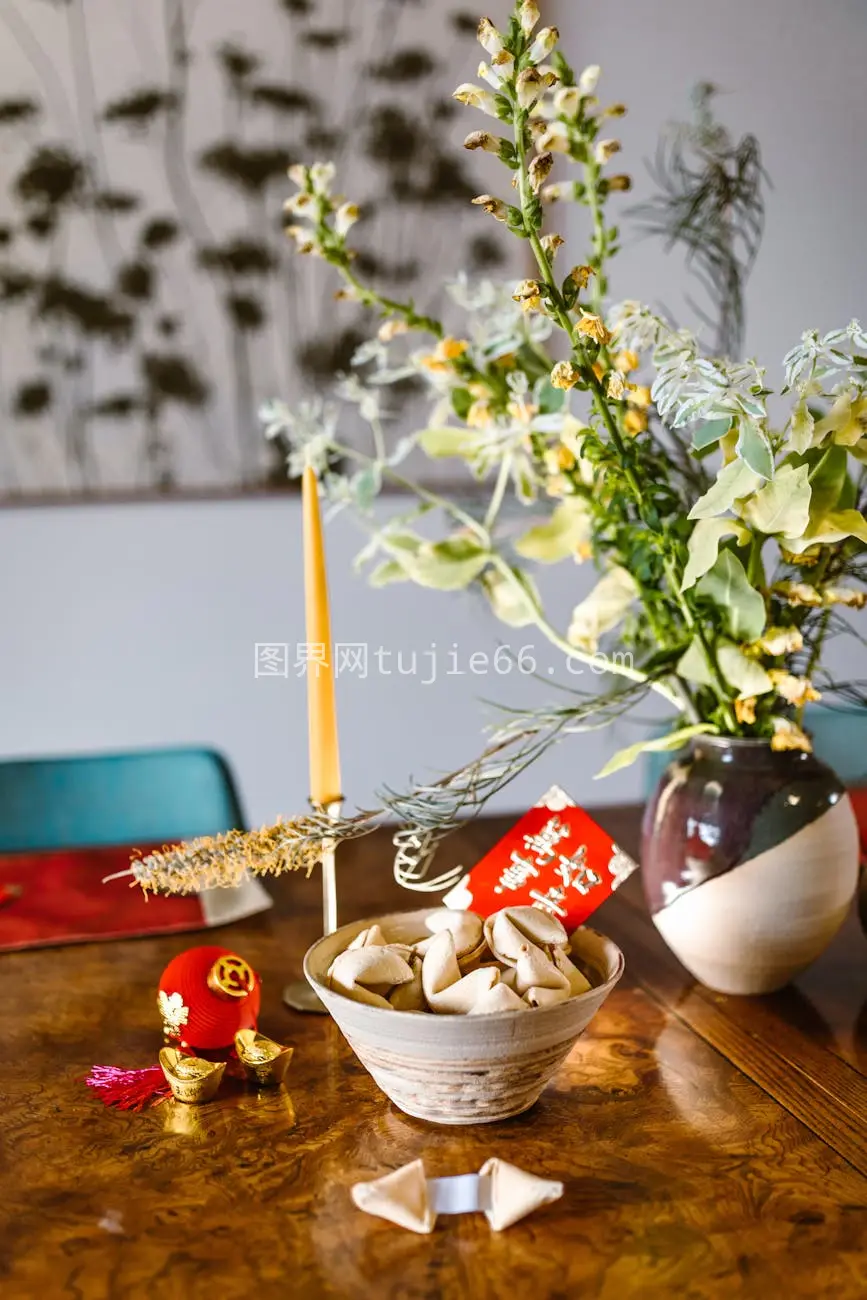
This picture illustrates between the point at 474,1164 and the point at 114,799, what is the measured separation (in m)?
1.04

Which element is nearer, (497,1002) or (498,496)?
(497,1002)

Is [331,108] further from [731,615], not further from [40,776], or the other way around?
[731,615]

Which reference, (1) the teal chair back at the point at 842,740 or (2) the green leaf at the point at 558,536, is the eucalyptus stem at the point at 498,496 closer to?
(2) the green leaf at the point at 558,536

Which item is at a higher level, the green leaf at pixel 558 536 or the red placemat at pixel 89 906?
the green leaf at pixel 558 536

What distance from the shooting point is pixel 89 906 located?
4.03ft

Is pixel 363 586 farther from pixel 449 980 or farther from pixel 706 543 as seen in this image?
pixel 449 980

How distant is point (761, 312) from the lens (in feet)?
9.41

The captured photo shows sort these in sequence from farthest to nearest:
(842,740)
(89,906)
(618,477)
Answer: (842,740) → (89,906) → (618,477)

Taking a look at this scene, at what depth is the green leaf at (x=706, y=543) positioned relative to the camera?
85 cm

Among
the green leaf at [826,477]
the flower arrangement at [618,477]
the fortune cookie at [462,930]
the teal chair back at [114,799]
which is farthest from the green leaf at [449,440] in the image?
the teal chair back at [114,799]

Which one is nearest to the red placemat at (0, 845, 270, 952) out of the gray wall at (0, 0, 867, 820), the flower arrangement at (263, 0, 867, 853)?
the flower arrangement at (263, 0, 867, 853)

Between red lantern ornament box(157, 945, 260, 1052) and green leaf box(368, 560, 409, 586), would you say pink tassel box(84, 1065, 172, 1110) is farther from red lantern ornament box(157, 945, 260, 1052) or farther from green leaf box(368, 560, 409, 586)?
green leaf box(368, 560, 409, 586)

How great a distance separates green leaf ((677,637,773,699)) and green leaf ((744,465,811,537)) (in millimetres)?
107

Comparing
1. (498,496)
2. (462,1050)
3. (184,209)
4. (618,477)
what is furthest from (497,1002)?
(184,209)
